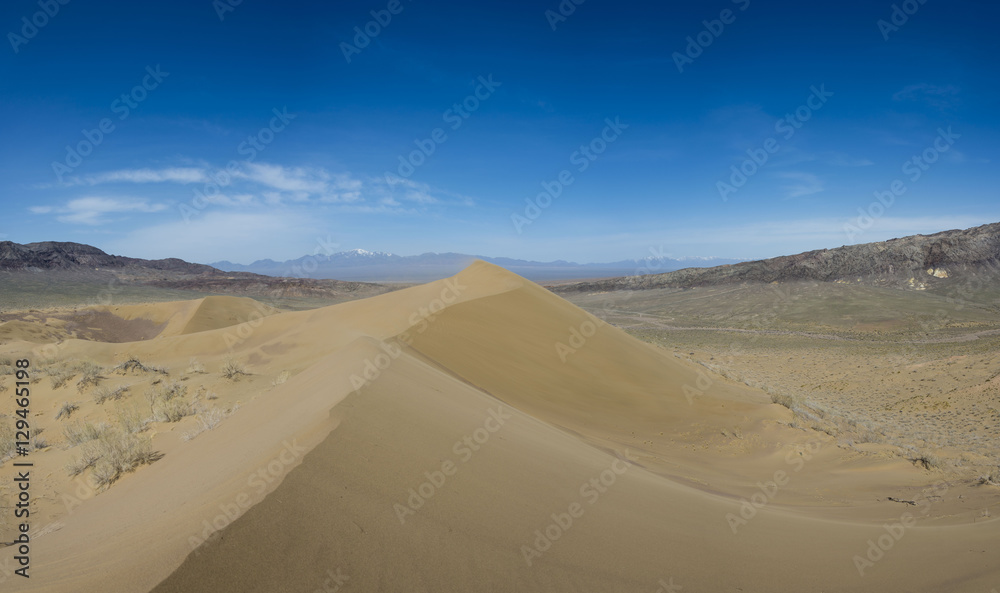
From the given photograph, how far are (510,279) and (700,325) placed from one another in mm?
38039

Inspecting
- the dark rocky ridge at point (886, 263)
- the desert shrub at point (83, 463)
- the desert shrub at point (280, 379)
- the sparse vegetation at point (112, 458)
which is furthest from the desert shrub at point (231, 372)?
the dark rocky ridge at point (886, 263)

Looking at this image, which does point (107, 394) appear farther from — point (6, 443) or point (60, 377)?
point (60, 377)

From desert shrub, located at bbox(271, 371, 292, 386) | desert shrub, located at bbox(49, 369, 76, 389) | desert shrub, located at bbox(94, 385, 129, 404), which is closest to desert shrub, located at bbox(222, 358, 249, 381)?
desert shrub, located at bbox(271, 371, 292, 386)

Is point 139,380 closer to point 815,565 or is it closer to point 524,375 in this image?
point 524,375

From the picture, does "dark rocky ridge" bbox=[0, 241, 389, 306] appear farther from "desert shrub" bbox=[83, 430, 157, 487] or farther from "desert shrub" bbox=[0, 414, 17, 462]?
"desert shrub" bbox=[83, 430, 157, 487]

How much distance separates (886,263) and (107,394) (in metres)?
88.4

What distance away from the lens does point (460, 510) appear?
338cm

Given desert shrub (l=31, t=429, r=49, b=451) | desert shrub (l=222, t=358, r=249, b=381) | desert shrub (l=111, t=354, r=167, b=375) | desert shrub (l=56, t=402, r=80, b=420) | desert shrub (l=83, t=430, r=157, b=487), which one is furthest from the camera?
desert shrub (l=111, t=354, r=167, b=375)

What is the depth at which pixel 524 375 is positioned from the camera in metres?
11.1

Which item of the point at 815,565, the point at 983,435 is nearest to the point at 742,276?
the point at 983,435

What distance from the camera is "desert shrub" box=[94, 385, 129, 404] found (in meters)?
8.78

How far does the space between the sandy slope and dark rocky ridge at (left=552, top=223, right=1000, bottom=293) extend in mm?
75735

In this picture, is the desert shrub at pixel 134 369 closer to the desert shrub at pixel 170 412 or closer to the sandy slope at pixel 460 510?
the sandy slope at pixel 460 510

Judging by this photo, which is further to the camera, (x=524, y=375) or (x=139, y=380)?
(x=524, y=375)
